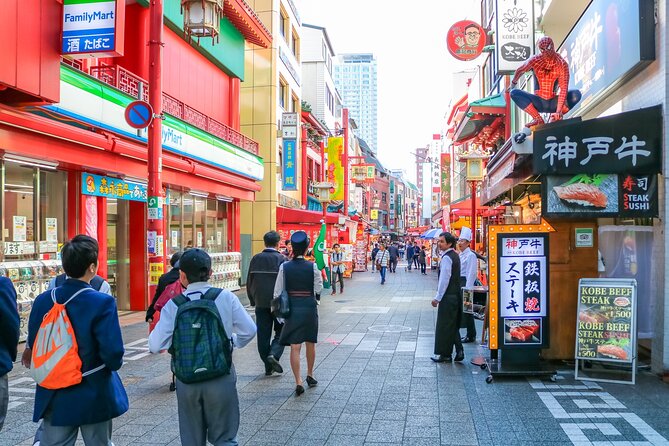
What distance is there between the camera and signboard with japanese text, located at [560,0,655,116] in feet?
25.3

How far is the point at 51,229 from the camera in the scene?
11.9 metres

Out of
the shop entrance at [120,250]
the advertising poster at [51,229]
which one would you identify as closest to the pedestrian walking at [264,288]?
the advertising poster at [51,229]

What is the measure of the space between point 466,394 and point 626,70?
192 inches

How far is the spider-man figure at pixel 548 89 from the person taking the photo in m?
8.88

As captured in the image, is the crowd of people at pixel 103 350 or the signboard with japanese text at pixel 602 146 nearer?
the crowd of people at pixel 103 350

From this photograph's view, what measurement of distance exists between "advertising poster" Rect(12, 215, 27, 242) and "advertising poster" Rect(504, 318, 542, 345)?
27.9 ft

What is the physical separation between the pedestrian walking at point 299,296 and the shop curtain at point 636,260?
4467 millimetres

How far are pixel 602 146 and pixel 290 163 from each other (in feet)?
68.0

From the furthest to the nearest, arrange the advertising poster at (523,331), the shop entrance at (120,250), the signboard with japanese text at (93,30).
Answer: the shop entrance at (120,250) < the signboard with japanese text at (93,30) < the advertising poster at (523,331)

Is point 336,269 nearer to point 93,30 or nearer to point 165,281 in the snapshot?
point 93,30

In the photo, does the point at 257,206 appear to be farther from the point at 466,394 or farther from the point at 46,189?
the point at 466,394

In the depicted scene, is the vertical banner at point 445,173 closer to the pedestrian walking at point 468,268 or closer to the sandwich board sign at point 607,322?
the pedestrian walking at point 468,268

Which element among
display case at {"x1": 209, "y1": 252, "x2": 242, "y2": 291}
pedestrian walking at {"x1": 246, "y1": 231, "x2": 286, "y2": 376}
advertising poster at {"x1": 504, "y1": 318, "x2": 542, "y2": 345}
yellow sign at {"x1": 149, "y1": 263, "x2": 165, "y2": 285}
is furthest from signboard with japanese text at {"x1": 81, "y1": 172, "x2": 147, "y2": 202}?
advertising poster at {"x1": 504, "y1": 318, "x2": 542, "y2": 345}

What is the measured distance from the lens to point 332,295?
69.6 ft
